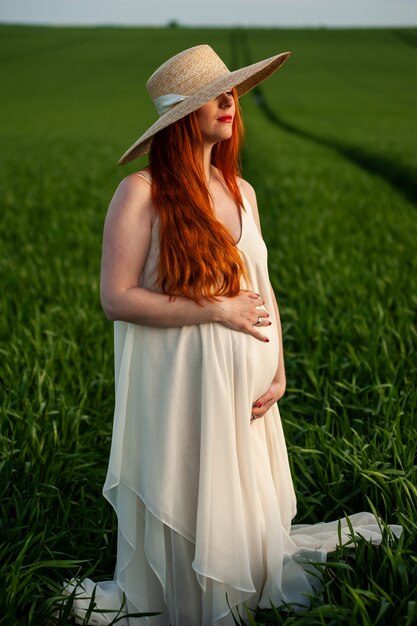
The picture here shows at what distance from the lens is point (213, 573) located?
2.39 meters

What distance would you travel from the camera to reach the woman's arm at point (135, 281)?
2293 millimetres

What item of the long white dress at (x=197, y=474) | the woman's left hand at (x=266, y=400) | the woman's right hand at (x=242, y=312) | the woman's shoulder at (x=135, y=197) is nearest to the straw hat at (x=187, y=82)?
the woman's shoulder at (x=135, y=197)

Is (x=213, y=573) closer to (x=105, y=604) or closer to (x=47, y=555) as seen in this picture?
(x=105, y=604)

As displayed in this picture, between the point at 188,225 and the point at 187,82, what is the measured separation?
0.43 m

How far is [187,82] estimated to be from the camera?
2338 mm

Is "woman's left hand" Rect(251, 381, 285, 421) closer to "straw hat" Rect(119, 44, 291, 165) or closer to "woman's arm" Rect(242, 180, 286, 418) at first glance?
"woman's arm" Rect(242, 180, 286, 418)

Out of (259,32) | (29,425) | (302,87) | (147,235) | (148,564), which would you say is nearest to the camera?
(147,235)

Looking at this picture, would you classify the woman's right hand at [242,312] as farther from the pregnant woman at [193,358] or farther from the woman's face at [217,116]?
the woman's face at [217,116]

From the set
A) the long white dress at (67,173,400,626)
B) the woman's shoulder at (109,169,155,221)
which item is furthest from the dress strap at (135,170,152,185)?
the long white dress at (67,173,400,626)

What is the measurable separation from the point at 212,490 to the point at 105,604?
24.8 inches

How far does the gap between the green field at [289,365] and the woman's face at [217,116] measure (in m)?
0.55

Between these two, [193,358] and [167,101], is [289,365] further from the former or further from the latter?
[167,101]

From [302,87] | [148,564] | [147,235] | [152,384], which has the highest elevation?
[302,87]

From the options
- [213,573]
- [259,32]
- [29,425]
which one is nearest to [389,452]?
[213,573]
